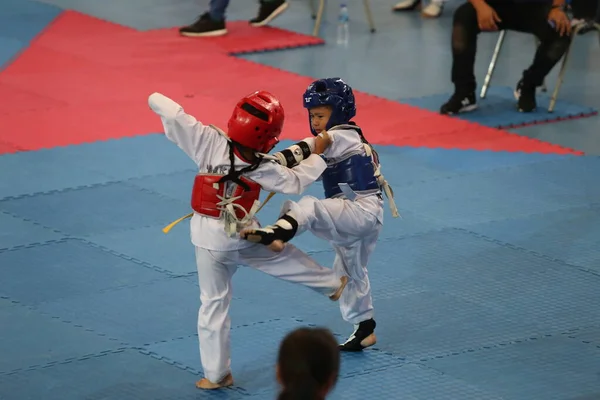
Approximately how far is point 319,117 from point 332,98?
131 millimetres

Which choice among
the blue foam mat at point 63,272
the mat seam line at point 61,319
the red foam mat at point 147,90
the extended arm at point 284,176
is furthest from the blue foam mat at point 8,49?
the extended arm at point 284,176

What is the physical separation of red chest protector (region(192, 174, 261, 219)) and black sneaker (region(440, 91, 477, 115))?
5.26m

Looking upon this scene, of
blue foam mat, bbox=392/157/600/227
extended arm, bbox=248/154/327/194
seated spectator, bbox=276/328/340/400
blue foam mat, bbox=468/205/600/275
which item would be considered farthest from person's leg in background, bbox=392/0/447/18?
seated spectator, bbox=276/328/340/400

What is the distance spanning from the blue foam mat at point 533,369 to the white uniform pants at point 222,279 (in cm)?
90

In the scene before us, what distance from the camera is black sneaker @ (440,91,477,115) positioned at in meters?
9.73

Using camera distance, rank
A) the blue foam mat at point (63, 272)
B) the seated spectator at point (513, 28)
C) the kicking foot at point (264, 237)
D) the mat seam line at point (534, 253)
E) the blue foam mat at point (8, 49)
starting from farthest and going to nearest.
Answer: the blue foam mat at point (8, 49) < the seated spectator at point (513, 28) < the mat seam line at point (534, 253) < the blue foam mat at point (63, 272) < the kicking foot at point (264, 237)

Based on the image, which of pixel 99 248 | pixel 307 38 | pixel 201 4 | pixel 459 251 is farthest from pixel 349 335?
pixel 201 4

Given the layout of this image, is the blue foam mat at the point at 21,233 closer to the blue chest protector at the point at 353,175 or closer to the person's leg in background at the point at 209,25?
the blue chest protector at the point at 353,175

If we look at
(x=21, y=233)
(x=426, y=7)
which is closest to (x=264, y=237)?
(x=21, y=233)

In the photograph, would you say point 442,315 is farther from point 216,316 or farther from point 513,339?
point 216,316

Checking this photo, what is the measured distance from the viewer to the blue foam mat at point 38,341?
5336 mm

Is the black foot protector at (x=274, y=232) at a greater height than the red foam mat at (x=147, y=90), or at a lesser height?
greater

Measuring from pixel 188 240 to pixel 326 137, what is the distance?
2.27 meters

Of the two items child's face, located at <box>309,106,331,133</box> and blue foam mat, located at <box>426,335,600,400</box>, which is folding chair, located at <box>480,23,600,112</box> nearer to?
blue foam mat, located at <box>426,335,600,400</box>
